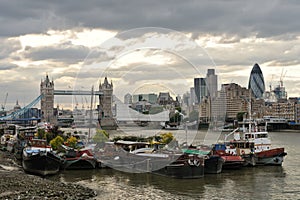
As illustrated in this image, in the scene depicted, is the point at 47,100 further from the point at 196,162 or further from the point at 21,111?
the point at 196,162

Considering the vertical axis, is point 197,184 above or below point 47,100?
below

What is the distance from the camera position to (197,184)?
54.5 feet

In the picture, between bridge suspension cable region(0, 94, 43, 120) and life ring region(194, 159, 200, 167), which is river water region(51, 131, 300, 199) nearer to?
life ring region(194, 159, 200, 167)

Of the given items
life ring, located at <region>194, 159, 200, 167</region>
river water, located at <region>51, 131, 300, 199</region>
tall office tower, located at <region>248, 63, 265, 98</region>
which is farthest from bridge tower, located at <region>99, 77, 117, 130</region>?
tall office tower, located at <region>248, 63, 265, 98</region>

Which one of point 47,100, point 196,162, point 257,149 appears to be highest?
point 47,100

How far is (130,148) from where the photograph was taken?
73.4 ft

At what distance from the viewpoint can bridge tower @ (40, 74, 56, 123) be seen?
94.4m

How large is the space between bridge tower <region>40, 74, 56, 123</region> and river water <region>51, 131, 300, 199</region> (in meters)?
74.1

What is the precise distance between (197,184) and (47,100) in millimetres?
88159

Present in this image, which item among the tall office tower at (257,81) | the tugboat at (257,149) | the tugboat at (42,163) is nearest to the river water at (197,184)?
the tugboat at (42,163)

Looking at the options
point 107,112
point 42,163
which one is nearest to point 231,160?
point 42,163

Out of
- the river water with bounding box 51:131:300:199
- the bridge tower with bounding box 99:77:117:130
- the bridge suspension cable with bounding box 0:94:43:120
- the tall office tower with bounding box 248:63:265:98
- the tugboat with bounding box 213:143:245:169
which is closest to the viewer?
the river water with bounding box 51:131:300:199

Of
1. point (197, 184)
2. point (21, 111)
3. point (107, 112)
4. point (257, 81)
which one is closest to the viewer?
point (197, 184)

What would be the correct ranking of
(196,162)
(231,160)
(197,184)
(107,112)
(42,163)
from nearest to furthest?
(197,184)
(196,162)
(42,163)
(231,160)
(107,112)
